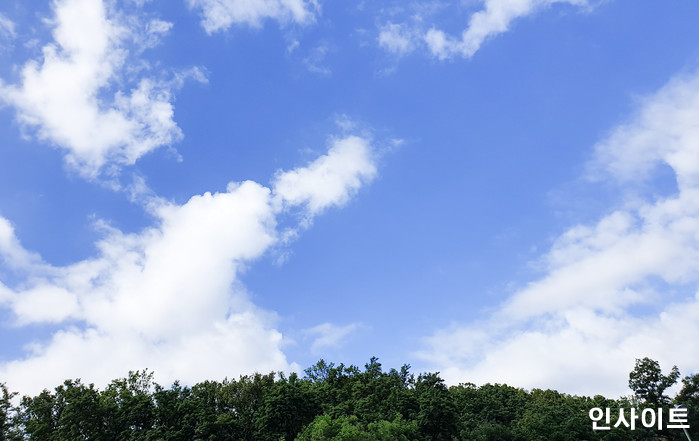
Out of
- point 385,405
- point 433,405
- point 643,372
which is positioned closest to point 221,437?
point 385,405

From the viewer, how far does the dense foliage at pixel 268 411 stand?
4409 centimetres

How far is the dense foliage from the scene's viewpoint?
1736 inches

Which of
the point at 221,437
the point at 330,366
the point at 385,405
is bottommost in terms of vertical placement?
the point at 221,437

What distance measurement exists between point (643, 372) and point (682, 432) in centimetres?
617

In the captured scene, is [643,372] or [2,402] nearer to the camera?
[2,402]

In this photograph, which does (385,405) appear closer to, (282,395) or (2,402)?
(282,395)

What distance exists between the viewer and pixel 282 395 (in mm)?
44844

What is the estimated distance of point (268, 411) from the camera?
43.9 metres

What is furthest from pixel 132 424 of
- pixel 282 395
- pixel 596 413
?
pixel 596 413

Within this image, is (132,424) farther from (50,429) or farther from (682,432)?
(682,432)

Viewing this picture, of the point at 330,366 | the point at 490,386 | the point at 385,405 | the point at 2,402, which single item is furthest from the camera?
the point at 490,386

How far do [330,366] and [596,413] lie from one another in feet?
95.9

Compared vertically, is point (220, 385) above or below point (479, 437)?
above

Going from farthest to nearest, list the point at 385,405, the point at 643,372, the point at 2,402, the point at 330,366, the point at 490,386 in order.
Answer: the point at 490,386 → the point at 330,366 → the point at 643,372 → the point at 385,405 → the point at 2,402
